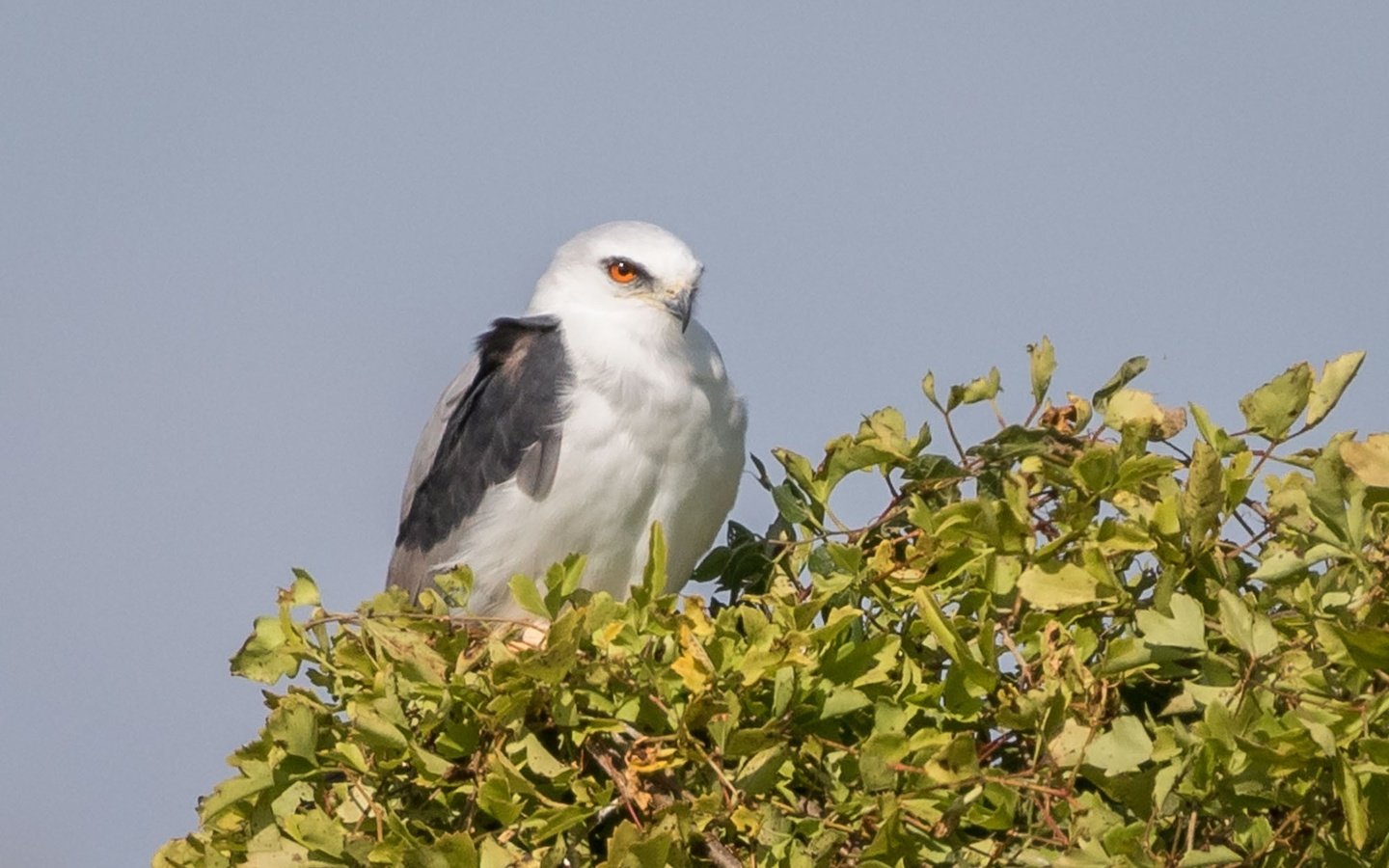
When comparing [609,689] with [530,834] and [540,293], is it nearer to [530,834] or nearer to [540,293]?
[530,834]

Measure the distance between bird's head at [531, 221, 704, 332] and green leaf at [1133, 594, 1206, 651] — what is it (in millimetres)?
2884

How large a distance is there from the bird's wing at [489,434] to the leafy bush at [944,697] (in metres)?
1.64

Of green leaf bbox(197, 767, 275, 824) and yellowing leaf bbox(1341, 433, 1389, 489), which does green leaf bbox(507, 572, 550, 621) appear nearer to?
green leaf bbox(197, 767, 275, 824)

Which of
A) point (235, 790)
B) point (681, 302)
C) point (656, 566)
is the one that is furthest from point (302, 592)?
point (681, 302)

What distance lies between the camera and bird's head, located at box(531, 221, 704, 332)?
5.85 m

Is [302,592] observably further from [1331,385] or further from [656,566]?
[1331,385]

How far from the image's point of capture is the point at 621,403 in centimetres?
542

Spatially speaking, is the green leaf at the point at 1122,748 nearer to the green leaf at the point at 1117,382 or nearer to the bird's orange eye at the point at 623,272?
the green leaf at the point at 1117,382

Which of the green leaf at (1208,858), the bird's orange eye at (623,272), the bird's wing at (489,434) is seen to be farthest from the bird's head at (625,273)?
the green leaf at (1208,858)

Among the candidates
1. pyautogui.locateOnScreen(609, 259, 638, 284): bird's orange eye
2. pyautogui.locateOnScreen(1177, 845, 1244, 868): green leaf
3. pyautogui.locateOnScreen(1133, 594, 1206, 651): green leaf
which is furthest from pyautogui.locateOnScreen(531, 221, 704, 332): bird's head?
pyautogui.locateOnScreen(1177, 845, 1244, 868): green leaf

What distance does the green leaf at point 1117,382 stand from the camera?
3.90m

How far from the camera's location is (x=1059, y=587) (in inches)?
132

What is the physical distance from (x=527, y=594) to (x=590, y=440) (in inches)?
76.3

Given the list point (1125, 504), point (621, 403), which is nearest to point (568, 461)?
point (621, 403)
